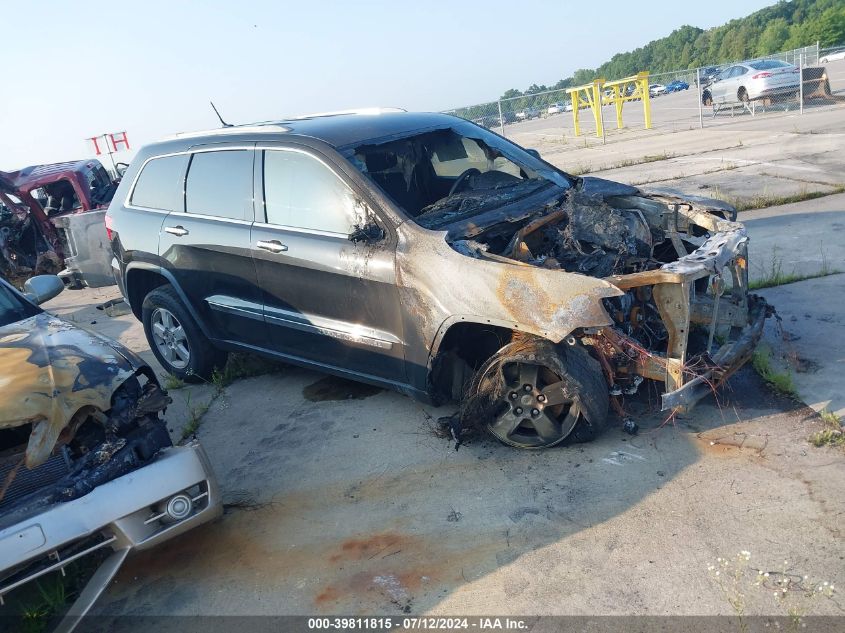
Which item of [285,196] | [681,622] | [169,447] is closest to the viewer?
[681,622]

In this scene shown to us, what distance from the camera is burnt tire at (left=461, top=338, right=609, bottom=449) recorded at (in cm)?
360

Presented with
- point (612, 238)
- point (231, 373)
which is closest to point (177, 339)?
point (231, 373)

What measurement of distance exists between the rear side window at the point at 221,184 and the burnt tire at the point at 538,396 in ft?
A: 6.85

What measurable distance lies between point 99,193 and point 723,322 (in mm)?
9993

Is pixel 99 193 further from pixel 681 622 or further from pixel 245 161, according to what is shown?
pixel 681 622

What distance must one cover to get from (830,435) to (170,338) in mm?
4723

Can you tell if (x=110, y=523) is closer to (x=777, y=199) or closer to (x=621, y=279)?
(x=621, y=279)

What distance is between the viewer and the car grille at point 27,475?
9.95 ft

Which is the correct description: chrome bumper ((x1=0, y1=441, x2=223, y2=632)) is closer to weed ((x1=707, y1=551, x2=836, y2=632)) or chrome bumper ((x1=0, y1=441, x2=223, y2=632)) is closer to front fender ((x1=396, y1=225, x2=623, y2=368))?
front fender ((x1=396, y1=225, x2=623, y2=368))

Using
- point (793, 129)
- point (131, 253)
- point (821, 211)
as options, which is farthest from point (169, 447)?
point (793, 129)

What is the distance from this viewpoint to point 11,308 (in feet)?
14.1

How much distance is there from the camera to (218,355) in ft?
18.2

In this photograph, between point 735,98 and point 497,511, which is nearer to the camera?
point 497,511

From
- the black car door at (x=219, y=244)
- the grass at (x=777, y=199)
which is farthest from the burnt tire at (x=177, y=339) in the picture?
the grass at (x=777, y=199)
